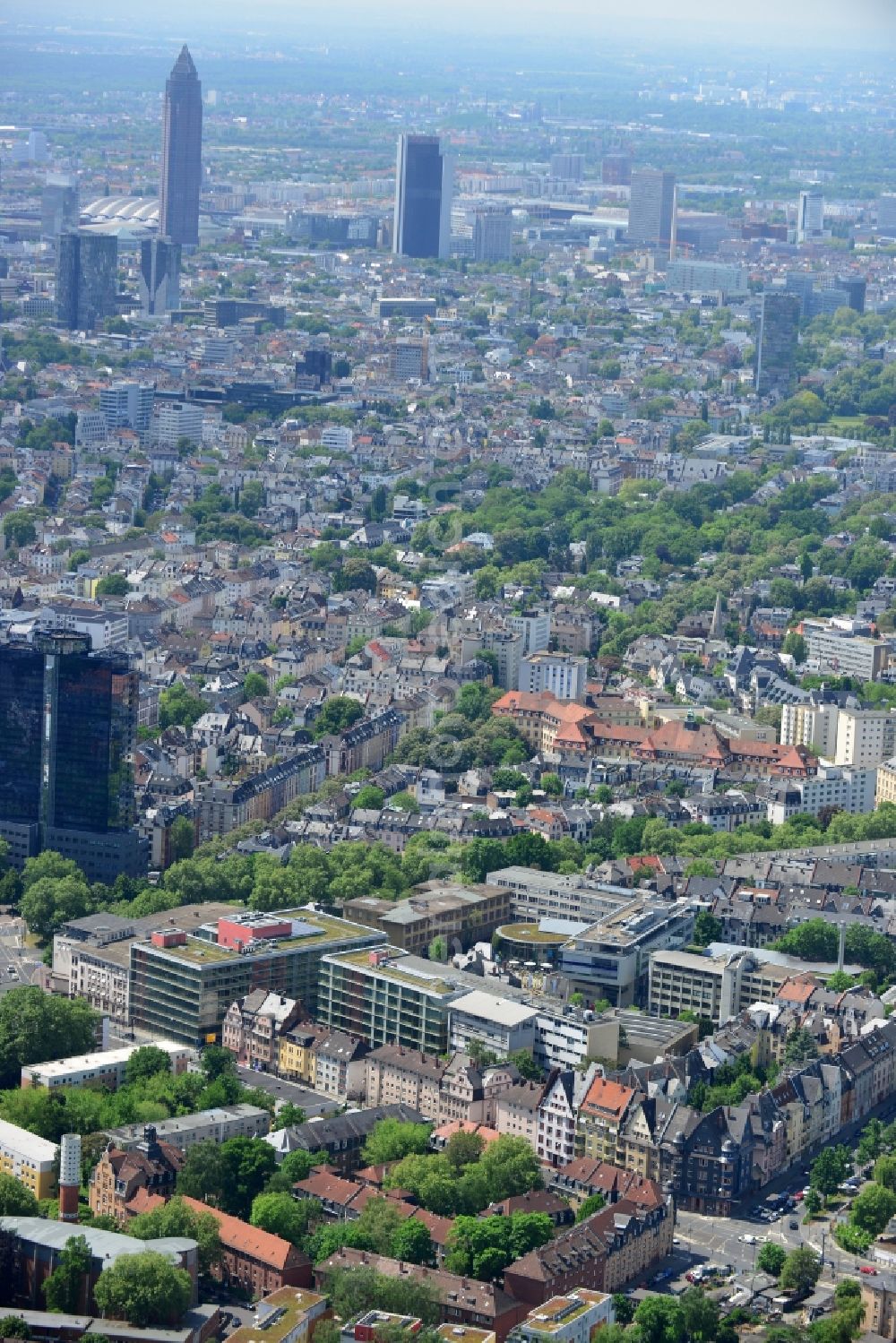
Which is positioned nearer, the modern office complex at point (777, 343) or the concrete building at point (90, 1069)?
the concrete building at point (90, 1069)

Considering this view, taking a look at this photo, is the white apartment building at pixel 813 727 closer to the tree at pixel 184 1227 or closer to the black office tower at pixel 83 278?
the tree at pixel 184 1227

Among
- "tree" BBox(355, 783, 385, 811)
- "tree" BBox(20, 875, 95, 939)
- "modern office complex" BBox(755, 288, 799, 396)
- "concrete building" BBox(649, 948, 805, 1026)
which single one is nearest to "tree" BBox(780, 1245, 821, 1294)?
"concrete building" BBox(649, 948, 805, 1026)

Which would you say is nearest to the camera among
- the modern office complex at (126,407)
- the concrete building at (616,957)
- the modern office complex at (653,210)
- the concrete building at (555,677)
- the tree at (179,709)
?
the concrete building at (616,957)

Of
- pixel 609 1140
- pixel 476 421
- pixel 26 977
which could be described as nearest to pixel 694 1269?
pixel 609 1140

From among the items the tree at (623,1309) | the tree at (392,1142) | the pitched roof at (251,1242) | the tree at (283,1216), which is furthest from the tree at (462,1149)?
the tree at (623,1309)

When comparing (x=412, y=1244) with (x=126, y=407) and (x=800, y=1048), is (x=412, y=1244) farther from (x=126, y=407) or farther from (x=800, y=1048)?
(x=126, y=407)

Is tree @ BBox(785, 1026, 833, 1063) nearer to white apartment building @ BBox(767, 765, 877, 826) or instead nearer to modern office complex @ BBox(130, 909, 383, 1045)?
modern office complex @ BBox(130, 909, 383, 1045)
